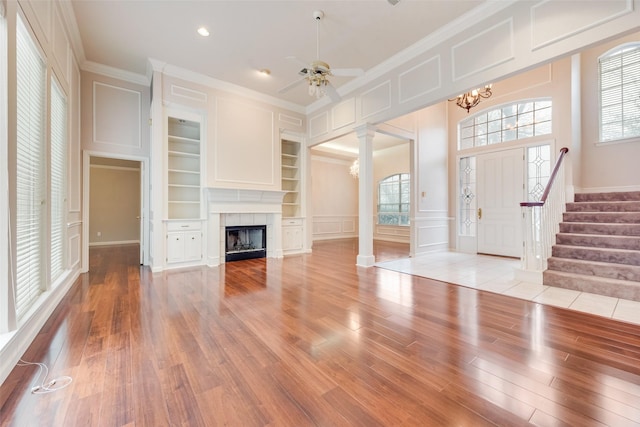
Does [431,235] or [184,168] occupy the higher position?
[184,168]

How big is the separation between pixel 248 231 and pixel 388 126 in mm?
3745

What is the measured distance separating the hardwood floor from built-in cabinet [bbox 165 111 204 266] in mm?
1658

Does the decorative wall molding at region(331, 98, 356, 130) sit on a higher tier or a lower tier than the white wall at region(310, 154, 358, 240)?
higher

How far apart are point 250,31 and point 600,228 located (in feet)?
19.1

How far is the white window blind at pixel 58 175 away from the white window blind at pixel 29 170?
0.50 m

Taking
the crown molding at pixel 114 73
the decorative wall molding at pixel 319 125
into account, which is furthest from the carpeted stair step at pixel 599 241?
the crown molding at pixel 114 73

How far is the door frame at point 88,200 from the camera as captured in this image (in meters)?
4.52

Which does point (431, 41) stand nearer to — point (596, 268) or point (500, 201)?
point (596, 268)

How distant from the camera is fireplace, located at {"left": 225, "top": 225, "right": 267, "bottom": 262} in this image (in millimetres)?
5469

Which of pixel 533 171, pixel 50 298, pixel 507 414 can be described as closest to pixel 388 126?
pixel 533 171

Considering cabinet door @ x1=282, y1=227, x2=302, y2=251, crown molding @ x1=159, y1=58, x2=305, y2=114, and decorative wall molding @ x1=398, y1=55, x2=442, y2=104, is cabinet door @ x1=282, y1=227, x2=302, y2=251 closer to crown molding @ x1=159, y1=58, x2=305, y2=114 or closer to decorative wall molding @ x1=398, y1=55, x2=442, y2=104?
crown molding @ x1=159, y1=58, x2=305, y2=114

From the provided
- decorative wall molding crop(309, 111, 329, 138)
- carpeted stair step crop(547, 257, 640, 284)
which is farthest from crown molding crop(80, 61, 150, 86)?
carpeted stair step crop(547, 257, 640, 284)

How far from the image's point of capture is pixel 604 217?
4078mm

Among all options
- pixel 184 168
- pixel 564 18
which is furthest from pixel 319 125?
pixel 564 18
